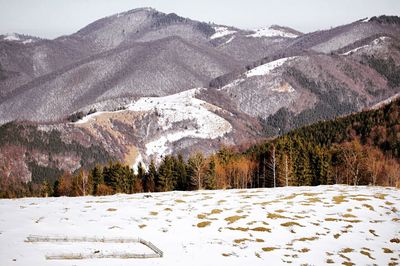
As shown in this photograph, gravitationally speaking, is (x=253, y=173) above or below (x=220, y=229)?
above

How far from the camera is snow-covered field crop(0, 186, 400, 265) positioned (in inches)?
1483

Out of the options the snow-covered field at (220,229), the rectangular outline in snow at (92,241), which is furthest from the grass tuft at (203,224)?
the rectangular outline in snow at (92,241)

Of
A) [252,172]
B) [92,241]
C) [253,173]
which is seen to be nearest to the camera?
[92,241]

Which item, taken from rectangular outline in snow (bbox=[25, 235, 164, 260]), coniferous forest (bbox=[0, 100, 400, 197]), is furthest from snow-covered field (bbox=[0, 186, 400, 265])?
coniferous forest (bbox=[0, 100, 400, 197])

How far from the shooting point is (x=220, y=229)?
4638 centimetres

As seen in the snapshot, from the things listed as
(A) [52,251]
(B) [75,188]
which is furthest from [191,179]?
(A) [52,251]

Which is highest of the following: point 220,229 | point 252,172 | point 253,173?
point 252,172

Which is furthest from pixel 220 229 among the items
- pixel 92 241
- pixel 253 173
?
pixel 253 173

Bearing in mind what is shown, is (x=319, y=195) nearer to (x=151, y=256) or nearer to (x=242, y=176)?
(x=151, y=256)

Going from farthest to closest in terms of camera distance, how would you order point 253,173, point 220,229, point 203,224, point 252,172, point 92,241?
point 253,173 < point 252,172 < point 203,224 < point 220,229 < point 92,241

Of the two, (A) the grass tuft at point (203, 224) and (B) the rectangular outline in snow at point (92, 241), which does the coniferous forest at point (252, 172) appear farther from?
(B) the rectangular outline in snow at point (92, 241)

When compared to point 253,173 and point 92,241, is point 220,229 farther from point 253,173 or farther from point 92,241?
point 253,173

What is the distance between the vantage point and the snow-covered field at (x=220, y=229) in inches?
1483

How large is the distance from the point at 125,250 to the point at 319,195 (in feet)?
125
